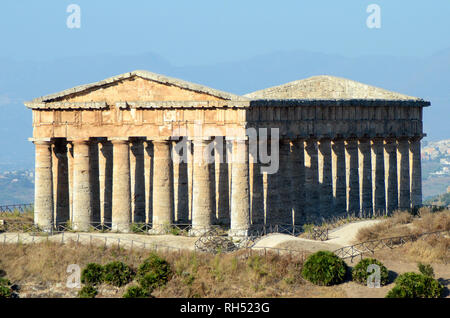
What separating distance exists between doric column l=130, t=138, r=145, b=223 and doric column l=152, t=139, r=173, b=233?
364 centimetres

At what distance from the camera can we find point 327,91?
3974 inches

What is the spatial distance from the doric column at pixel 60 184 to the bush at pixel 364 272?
27.3 meters

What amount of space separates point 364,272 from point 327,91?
39.1 metres

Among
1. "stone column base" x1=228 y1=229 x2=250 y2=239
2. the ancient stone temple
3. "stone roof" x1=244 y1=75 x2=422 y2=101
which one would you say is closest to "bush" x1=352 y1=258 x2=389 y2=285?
"stone column base" x1=228 y1=229 x2=250 y2=239

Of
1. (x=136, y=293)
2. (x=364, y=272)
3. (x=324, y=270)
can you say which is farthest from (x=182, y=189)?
(x=364, y=272)

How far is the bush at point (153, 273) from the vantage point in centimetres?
6331

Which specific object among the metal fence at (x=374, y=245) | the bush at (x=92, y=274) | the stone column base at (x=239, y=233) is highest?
the stone column base at (x=239, y=233)

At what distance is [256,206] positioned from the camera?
8206 centimetres

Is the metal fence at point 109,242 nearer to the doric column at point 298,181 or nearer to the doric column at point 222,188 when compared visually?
the doric column at point 222,188

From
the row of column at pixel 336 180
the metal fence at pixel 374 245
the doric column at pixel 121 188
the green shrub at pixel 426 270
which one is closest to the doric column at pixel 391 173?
the row of column at pixel 336 180

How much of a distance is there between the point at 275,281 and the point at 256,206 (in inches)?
712
